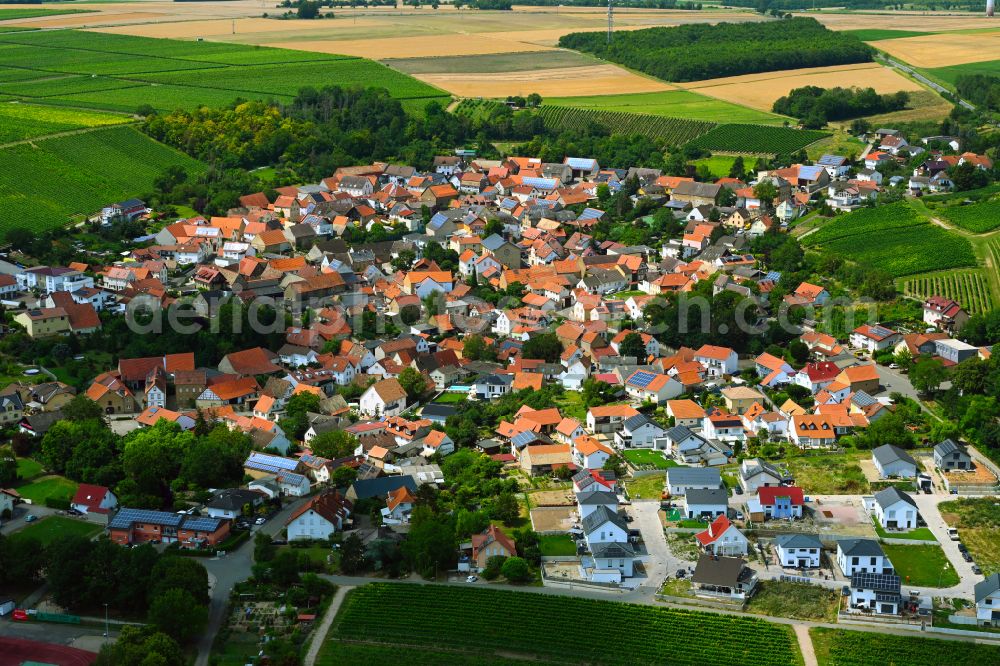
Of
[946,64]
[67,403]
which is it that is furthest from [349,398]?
[946,64]

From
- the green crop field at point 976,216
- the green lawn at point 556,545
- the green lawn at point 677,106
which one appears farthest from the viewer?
the green lawn at point 677,106

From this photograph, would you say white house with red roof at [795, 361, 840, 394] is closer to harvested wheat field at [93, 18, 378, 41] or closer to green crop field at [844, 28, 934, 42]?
green crop field at [844, 28, 934, 42]

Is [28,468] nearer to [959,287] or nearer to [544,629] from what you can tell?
[544,629]

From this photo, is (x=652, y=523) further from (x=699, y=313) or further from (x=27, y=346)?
(x=27, y=346)

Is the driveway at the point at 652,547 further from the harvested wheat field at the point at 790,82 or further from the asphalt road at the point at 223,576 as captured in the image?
the harvested wheat field at the point at 790,82

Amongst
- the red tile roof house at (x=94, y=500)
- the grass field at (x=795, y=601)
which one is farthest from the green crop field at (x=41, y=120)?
the grass field at (x=795, y=601)

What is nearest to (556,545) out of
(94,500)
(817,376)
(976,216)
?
(94,500)

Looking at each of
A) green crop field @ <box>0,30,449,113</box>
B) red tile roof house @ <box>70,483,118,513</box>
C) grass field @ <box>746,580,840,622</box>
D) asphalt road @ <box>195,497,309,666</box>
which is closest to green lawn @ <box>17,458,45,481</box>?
red tile roof house @ <box>70,483,118,513</box>
